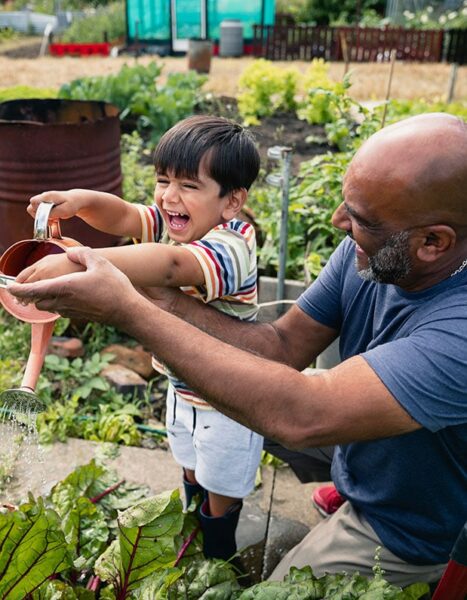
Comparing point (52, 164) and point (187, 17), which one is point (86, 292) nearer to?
point (52, 164)

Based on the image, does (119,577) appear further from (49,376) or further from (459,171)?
(49,376)

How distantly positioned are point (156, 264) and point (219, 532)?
1.00 meters

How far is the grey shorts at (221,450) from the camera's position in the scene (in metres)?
2.14

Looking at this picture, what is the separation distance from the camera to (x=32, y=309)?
64.0 inches

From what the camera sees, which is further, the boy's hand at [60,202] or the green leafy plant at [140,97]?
the green leafy plant at [140,97]

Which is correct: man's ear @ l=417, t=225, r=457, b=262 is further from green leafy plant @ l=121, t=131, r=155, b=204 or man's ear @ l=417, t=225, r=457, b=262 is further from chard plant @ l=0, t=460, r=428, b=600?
green leafy plant @ l=121, t=131, r=155, b=204

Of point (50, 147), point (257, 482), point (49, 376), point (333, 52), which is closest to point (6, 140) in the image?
point (50, 147)

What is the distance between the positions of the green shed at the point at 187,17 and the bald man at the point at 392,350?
1740cm

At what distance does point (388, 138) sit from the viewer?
1633 millimetres

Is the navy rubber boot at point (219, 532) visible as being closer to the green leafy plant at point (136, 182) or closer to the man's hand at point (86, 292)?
the man's hand at point (86, 292)

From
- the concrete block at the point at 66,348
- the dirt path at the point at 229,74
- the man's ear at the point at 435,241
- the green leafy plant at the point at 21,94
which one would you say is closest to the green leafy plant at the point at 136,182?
the green leafy plant at the point at 21,94

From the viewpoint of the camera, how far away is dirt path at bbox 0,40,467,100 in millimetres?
11516

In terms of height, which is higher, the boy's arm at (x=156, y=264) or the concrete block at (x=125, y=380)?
the boy's arm at (x=156, y=264)

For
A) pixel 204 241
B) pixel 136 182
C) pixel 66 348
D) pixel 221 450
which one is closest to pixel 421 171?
pixel 204 241
